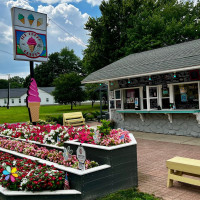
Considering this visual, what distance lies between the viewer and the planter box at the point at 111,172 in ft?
13.2

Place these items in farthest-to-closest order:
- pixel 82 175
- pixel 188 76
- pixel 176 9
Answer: pixel 176 9 → pixel 188 76 → pixel 82 175

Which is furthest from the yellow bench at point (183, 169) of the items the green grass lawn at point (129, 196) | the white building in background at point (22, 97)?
the white building in background at point (22, 97)

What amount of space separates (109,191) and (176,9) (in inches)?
1099

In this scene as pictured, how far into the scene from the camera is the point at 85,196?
393cm

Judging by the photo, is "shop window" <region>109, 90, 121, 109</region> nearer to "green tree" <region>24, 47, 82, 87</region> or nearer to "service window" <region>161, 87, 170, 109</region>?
"service window" <region>161, 87, 170, 109</region>

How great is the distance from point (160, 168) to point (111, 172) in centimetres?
203

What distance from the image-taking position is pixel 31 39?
31.0 feet

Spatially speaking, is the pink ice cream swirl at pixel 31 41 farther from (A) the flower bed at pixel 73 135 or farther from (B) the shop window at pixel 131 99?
(B) the shop window at pixel 131 99

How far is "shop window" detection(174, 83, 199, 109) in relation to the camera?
392 inches

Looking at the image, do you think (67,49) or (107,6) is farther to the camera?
(67,49)

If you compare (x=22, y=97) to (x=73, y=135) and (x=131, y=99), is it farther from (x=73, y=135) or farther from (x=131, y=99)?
(x=73, y=135)

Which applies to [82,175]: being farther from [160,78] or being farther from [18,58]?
[160,78]

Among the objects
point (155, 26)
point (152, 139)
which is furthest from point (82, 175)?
point (155, 26)

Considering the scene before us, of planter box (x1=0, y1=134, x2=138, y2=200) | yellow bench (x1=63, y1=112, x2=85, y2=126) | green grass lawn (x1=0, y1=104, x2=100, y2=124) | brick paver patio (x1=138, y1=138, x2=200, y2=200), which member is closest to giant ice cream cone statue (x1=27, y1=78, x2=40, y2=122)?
brick paver patio (x1=138, y1=138, x2=200, y2=200)
